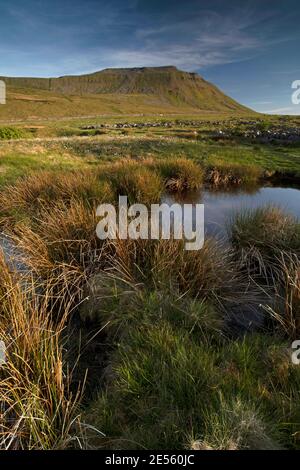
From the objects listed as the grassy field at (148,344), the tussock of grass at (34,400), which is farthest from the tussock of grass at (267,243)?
the tussock of grass at (34,400)

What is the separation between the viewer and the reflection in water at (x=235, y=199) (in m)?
10.5

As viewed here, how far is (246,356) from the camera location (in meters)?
3.26

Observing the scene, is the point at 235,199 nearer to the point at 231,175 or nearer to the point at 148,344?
the point at 231,175

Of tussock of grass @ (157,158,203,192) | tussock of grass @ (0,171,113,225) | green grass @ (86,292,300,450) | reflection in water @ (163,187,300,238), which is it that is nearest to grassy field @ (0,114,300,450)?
green grass @ (86,292,300,450)

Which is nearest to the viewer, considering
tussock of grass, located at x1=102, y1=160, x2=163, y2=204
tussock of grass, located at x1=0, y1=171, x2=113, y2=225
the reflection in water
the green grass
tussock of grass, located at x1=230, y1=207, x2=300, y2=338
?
the green grass

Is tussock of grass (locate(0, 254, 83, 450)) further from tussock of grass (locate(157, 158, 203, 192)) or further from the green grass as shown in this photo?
tussock of grass (locate(157, 158, 203, 192))

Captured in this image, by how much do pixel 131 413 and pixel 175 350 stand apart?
69 cm

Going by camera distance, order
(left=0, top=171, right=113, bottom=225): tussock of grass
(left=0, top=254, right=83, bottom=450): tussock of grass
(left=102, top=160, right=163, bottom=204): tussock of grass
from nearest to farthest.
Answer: (left=0, top=254, right=83, bottom=450): tussock of grass
(left=0, top=171, right=113, bottom=225): tussock of grass
(left=102, top=160, right=163, bottom=204): tussock of grass

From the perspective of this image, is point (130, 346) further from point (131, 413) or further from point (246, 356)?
point (246, 356)

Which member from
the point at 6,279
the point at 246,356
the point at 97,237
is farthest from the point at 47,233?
the point at 246,356

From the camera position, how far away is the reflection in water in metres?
10.5

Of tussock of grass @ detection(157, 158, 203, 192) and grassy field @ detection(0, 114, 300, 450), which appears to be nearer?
grassy field @ detection(0, 114, 300, 450)

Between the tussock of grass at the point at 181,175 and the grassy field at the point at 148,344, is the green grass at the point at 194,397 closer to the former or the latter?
the grassy field at the point at 148,344
